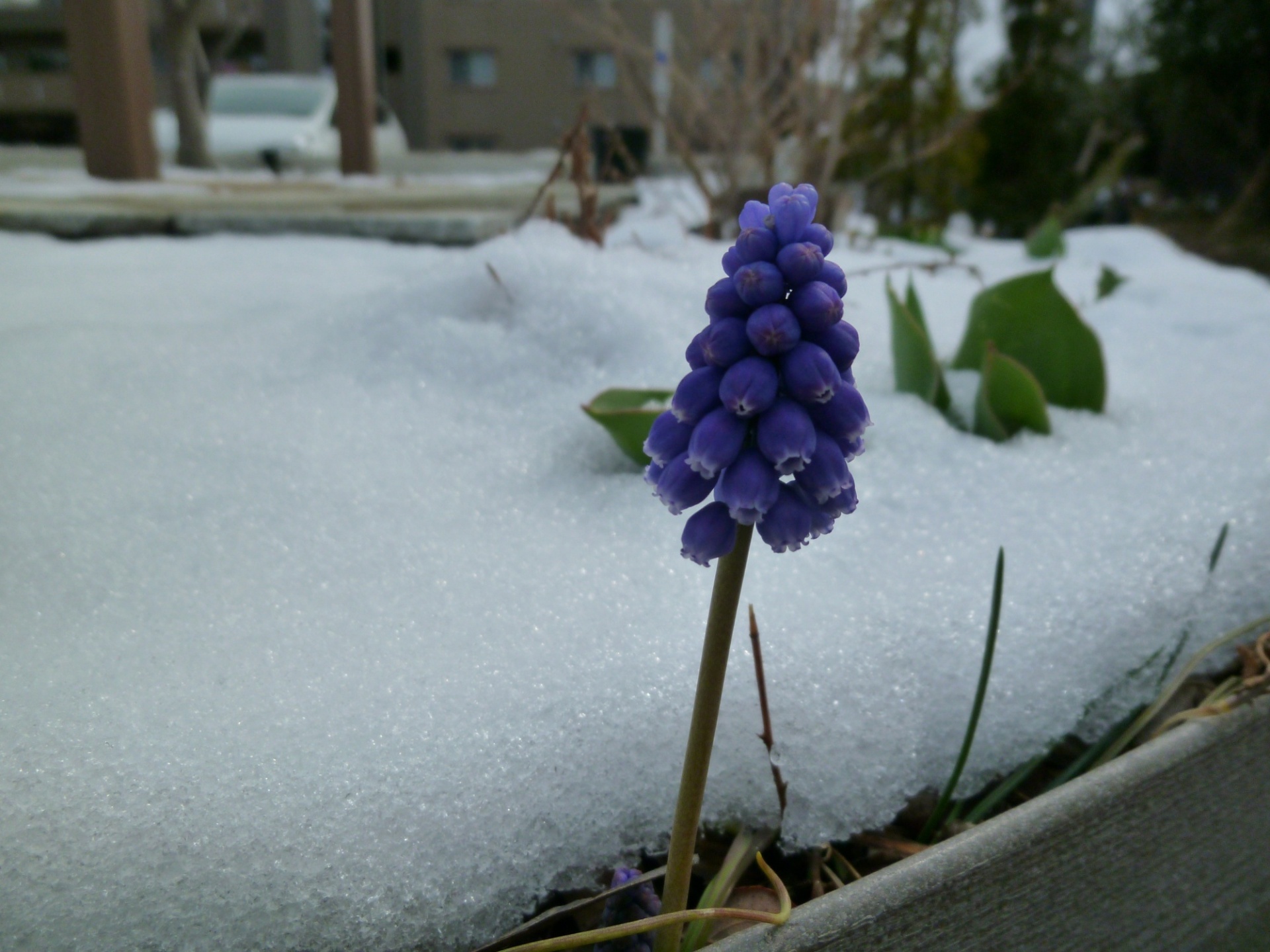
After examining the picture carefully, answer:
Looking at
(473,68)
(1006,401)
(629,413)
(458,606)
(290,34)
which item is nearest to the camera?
(458,606)

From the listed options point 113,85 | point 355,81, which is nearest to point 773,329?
point 113,85

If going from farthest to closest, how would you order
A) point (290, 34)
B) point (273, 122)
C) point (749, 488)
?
1. point (290, 34)
2. point (273, 122)
3. point (749, 488)

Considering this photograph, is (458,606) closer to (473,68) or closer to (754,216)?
(754,216)

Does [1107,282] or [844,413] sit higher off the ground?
[844,413]

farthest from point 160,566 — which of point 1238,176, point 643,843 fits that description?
point 1238,176

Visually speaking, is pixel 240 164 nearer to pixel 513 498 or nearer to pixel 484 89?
pixel 513 498

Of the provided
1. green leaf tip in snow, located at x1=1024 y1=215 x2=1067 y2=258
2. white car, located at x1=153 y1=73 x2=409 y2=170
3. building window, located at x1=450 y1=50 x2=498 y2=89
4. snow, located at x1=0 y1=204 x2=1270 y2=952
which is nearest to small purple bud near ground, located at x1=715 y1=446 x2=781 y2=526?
snow, located at x1=0 y1=204 x2=1270 y2=952

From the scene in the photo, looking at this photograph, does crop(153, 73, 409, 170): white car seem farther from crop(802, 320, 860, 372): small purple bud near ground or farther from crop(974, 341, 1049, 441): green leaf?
crop(802, 320, 860, 372): small purple bud near ground
